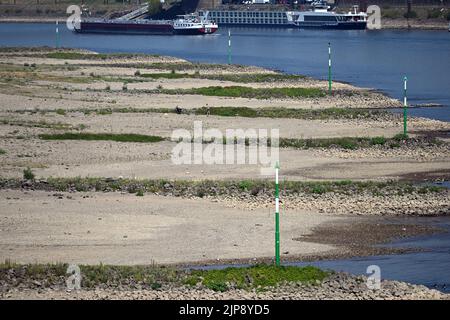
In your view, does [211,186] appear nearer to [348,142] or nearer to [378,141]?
[348,142]

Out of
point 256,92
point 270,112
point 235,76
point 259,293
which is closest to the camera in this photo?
point 259,293

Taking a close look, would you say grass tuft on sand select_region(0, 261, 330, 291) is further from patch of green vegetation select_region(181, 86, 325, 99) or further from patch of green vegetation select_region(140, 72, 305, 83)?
patch of green vegetation select_region(140, 72, 305, 83)

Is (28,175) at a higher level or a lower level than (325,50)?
higher

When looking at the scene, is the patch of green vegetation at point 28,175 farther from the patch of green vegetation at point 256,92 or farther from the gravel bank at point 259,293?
the patch of green vegetation at point 256,92

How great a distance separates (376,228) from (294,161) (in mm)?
9117

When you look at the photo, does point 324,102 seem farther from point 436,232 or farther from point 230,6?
point 230,6

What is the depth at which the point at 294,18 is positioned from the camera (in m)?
134

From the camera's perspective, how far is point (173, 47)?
10738cm

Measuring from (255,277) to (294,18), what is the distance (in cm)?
11494

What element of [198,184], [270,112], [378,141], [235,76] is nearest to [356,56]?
[235,76]

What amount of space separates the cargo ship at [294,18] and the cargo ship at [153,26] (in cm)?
857

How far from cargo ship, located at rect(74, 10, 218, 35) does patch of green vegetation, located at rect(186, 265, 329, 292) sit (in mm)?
104250

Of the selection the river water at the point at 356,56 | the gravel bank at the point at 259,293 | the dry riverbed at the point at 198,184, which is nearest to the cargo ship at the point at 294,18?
the river water at the point at 356,56

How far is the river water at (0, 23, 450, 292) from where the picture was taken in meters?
23.5
